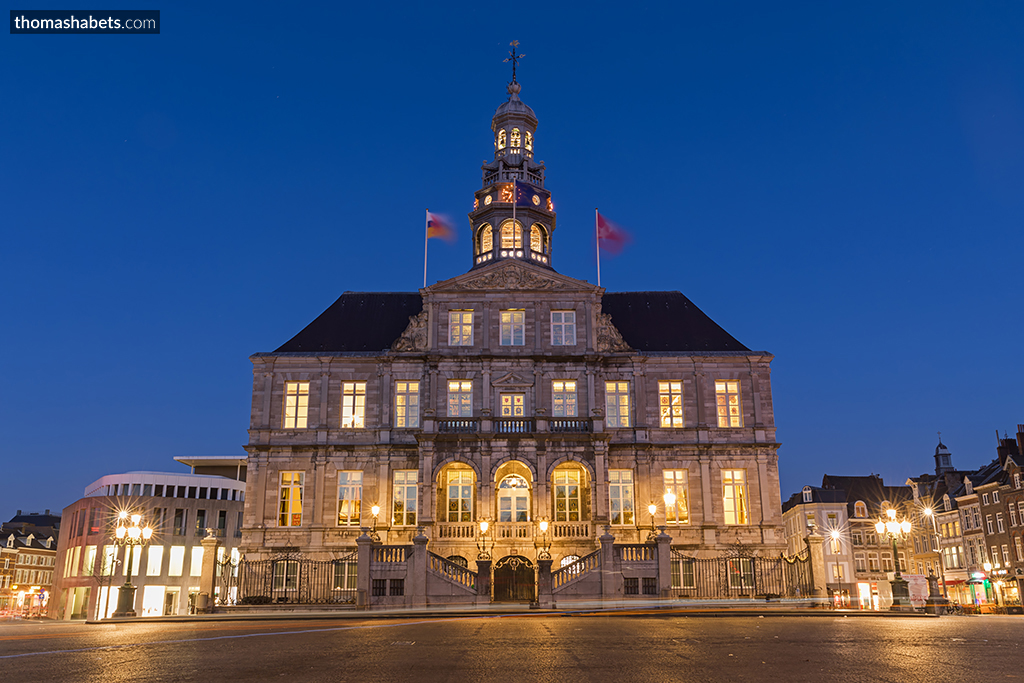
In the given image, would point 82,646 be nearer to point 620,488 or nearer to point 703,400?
point 620,488

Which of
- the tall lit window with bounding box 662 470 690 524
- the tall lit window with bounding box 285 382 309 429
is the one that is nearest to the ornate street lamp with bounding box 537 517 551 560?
the tall lit window with bounding box 662 470 690 524

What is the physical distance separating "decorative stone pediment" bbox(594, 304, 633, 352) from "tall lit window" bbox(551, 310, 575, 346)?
4.96ft

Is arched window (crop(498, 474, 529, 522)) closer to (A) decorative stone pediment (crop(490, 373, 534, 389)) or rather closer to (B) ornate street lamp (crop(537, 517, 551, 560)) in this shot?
(B) ornate street lamp (crop(537, 517, 551, 560))

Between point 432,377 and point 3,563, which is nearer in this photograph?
point 432,377

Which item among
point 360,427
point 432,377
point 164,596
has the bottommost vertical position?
point 164,596

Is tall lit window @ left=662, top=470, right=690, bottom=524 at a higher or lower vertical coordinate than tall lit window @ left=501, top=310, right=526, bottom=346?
lower

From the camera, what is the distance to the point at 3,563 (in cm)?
10262

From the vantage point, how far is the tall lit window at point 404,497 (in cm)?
4275

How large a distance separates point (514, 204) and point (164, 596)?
50.2 metres

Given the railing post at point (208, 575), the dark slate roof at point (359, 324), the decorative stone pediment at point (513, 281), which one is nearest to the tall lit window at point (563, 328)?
the decorative stone pediment at point (513, 281)

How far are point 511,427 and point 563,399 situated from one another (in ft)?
13.7

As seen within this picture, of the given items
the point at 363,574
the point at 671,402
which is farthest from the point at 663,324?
the point at 363,574

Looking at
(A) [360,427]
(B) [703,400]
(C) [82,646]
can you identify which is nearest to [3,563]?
(A) [360,427]

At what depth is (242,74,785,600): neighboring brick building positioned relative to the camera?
1613 inches
